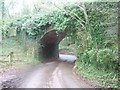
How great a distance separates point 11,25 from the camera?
817 inches

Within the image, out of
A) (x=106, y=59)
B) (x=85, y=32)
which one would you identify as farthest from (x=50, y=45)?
(x=106, y=59)

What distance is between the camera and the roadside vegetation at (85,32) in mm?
11438

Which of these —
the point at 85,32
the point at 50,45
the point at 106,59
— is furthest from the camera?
the point at 50,45

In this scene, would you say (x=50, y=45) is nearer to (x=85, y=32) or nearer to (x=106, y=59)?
(x=85, y=32)

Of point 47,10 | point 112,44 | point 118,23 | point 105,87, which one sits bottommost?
point 105,87

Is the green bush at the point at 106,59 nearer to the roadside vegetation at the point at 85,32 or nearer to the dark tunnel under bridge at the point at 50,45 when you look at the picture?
the roadside vegetation at the point at 85,32

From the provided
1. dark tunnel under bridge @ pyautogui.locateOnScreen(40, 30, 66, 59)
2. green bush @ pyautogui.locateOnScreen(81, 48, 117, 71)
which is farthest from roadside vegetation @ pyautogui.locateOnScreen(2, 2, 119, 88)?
dark tunnel under bridge @ pyautogui.locateOnScreen(40, 30, 66, 59)

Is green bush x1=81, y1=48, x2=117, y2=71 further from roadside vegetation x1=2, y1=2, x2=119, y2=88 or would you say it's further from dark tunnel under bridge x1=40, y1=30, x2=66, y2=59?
dark tunnel under bridge x1=40, y1=30, x2=66, y2=59

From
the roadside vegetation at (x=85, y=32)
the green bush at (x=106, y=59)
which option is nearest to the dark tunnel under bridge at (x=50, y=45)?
the roadside vegetation at (x=85, y=32)

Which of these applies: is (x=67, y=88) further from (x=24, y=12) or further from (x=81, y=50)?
(x=24, y=12)

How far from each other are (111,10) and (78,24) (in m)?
4.42

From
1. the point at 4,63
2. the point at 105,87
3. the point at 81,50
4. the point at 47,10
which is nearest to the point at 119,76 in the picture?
the point at 105,87

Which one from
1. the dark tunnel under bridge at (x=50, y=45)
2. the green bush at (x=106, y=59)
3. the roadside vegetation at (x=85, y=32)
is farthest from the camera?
the dark tunnel under bridge at (x=50, y=45)

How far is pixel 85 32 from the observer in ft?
51.2
